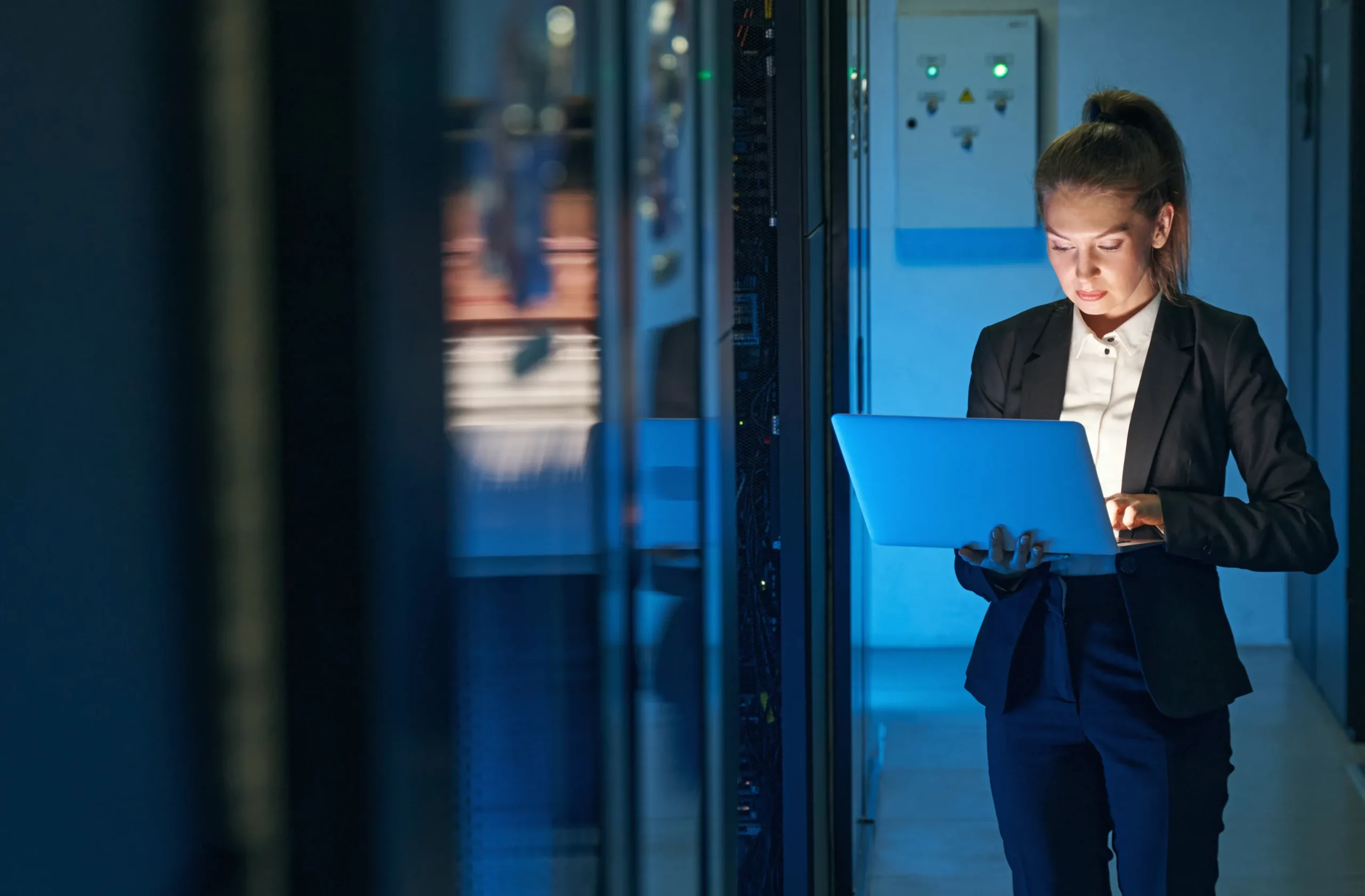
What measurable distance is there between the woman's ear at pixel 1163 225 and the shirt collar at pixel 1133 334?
7 centimetres

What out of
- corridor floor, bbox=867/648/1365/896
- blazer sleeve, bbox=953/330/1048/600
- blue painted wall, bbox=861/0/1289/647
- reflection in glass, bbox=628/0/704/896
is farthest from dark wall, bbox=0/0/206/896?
blue painted wall, bbox=861/0/1289/647

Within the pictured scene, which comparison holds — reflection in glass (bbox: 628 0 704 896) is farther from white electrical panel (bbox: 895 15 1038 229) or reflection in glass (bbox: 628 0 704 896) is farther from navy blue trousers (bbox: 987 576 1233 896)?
white electrical panel (bbox: 895 15 1038 229)

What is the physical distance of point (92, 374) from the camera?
0.76 ft

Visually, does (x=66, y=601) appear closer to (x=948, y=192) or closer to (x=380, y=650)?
(x=380, y=650)

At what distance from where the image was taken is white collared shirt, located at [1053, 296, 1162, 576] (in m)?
1.75

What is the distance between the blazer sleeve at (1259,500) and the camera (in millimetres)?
1617

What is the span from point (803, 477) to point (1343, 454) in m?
2.60

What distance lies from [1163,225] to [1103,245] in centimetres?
9

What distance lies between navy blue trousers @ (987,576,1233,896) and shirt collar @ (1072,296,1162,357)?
307 millimetres

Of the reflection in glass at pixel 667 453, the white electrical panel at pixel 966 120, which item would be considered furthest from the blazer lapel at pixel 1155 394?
the white electrical panel at pixel 966 120

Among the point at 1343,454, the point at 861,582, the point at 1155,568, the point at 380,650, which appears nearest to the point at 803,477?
the point at 1155,568

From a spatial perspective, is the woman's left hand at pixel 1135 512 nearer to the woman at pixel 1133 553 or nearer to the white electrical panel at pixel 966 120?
the woman at pixel 1133 553

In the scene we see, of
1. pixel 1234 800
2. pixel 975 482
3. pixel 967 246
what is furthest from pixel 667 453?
pixel 967 246

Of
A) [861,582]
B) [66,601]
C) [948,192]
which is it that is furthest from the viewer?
[948,192]
